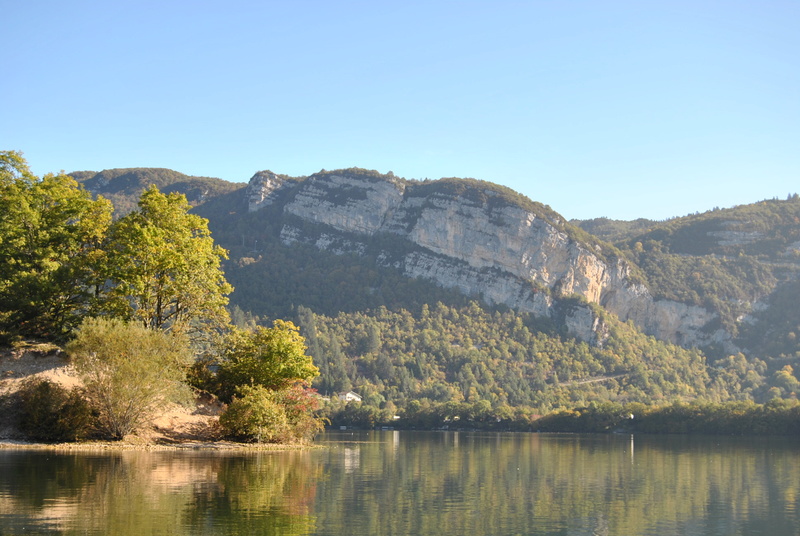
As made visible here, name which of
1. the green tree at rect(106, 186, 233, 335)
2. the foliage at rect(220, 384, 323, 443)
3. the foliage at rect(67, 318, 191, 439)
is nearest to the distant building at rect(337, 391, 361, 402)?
the foliage at rect(220, 384, 323, 443)

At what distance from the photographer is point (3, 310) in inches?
1860

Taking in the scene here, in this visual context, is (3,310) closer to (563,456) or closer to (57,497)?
(57,497)

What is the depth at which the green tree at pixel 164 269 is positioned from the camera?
44.8 meters

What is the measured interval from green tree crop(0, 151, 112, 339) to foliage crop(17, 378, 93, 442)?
7.81m

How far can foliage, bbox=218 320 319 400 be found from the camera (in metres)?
47.2

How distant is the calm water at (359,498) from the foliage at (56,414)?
5407mm

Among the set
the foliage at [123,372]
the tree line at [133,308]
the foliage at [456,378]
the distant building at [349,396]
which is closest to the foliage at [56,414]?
the tree line at [133,308]

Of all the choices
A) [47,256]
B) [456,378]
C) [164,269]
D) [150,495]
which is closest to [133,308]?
[164,269]

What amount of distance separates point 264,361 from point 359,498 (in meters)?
23.4

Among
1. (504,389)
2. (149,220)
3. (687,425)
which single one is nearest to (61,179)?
(149,220)

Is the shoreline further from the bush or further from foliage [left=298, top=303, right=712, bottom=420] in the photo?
foliage [left=298, top=303, right=712, bottom=420]

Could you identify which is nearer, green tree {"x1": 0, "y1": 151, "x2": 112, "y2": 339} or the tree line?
the tree line

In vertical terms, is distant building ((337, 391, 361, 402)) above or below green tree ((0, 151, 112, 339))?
below

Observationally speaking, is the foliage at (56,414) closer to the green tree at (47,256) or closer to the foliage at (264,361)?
the green tree at (47,256)
